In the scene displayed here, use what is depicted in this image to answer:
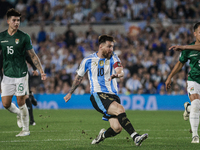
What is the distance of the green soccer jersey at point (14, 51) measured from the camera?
298 inches

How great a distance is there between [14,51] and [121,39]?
45.0 feet

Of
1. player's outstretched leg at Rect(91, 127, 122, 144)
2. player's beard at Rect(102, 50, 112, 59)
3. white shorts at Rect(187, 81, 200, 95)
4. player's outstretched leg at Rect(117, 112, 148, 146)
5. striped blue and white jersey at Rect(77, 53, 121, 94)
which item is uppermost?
player's beard at Rect(102, 50, 112, 59)

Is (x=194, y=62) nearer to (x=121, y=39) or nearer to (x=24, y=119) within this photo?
(x=24, y=119)

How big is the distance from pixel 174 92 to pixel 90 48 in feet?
18.5

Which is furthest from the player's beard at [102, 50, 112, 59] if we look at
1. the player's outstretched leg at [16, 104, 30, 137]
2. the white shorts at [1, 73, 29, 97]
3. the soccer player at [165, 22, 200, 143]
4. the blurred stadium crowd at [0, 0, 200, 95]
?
the blurred stadium crowd at [0, 0, 200, 95]

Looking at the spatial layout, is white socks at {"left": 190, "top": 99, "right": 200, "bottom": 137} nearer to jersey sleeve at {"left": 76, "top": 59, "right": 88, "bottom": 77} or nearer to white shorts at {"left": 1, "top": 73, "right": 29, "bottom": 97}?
jersey sleeve at {"left": 76, "top": 59, "right": 88, "bottom": 77}

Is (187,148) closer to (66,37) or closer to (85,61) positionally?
(85,61)

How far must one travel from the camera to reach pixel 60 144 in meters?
6.63

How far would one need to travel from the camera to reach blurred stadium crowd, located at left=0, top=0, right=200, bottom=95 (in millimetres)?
17922

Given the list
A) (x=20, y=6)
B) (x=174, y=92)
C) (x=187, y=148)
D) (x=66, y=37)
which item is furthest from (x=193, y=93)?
(x=20, y=6)

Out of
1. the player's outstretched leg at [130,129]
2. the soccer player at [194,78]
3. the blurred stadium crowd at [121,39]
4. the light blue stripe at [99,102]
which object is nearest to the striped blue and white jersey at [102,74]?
the light blue stripe at [99,102]

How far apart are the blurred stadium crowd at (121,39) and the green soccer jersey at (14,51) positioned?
10.1 m

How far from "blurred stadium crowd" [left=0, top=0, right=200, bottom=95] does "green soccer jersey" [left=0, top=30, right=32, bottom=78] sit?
1011cm

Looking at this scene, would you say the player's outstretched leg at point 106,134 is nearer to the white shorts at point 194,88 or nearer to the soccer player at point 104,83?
the soccer player at point 104,83
